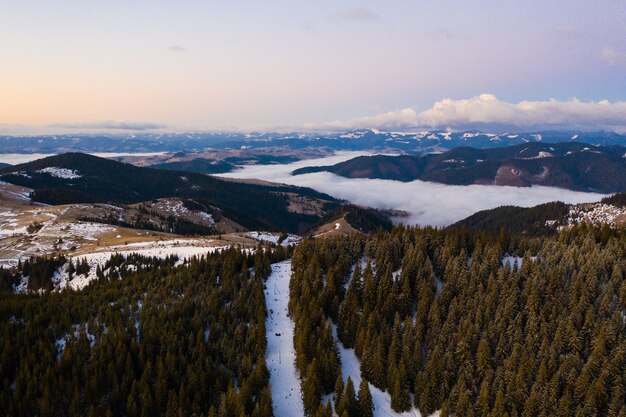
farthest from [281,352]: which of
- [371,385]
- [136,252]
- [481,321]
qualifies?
[136,252]

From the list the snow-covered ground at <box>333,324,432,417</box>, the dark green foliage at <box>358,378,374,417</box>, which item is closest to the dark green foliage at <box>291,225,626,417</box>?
the snow-covered ground at <box>333,324,432,417</box>

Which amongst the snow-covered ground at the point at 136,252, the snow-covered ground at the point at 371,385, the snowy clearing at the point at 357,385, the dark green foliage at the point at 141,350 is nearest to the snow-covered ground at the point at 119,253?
the snow-covered ground at the point at 136,252

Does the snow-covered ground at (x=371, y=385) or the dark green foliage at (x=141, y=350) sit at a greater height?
the dark green foliage at (x=141, y=350)

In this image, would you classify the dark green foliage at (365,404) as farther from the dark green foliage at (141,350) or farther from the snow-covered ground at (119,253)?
the snow-covered ground at (119,253)

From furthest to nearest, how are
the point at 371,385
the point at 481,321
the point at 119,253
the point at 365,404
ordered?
the point at 119,253 < the point at 481,321 < the point at 371,385 < the point at 365,404

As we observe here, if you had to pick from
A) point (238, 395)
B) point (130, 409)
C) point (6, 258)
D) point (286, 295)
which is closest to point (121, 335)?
point (130, 409)

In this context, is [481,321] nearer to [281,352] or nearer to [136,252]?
[281,352]

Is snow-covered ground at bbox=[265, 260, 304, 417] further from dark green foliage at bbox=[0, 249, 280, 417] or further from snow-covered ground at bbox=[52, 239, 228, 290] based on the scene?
snow-covered ground at bbox=[52, 239, 228, 290]

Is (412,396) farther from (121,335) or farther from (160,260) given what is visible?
(160,260)
